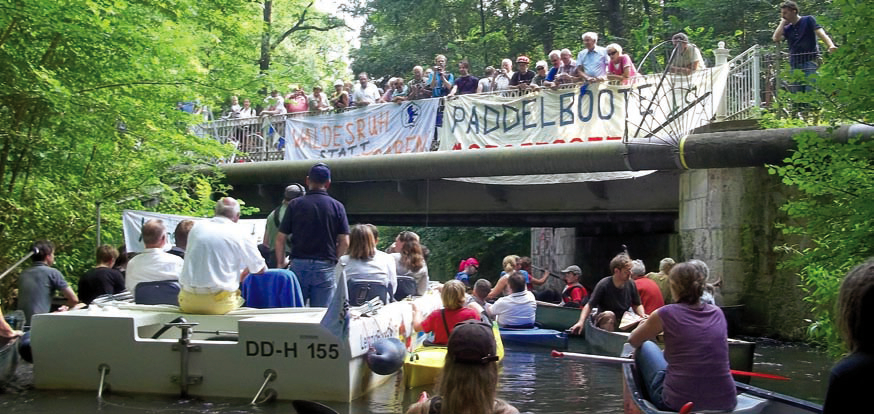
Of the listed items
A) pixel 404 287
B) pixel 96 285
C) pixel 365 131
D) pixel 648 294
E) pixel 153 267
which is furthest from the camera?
pixel 365 131

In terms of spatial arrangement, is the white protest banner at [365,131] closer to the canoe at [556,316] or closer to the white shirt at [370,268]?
the canoe at [556,316]

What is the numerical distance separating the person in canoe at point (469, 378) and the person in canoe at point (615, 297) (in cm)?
868

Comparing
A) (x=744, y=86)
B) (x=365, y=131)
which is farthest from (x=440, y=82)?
(x=744, y=86)

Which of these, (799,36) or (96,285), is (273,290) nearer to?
(96,285)

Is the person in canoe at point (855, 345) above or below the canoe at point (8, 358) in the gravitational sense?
above

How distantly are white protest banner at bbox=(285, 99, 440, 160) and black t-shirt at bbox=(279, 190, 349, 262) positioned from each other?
9.86 meters

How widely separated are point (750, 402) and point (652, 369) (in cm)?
72

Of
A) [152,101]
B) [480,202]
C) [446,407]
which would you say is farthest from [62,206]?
[446,407]

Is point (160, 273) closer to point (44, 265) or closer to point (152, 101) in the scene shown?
point (44, 265)

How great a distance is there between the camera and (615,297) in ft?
41.3

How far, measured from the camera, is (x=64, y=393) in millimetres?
8984

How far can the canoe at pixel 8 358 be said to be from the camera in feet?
30.1

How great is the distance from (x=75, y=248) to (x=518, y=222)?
9643mm

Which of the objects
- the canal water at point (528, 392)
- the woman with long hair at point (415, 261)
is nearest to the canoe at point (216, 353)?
the canal water at point (528, 392)
